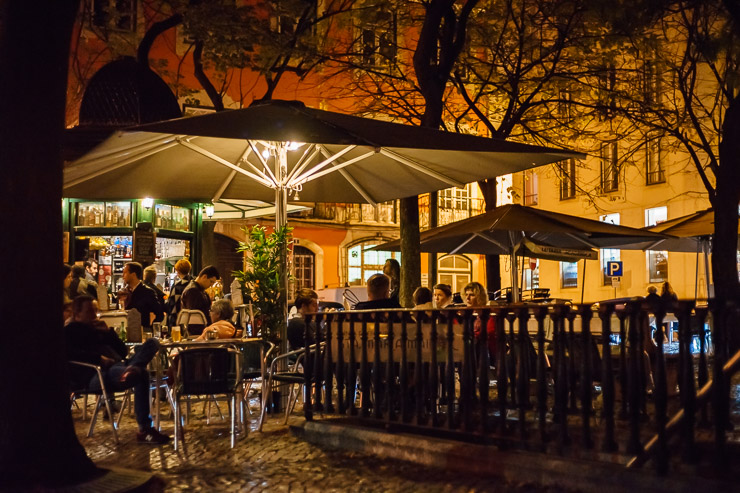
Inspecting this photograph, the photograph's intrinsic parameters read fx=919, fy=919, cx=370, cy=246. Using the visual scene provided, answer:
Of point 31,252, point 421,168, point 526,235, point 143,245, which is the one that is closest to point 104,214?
Answer: point 143,245

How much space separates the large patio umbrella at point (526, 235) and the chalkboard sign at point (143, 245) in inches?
196

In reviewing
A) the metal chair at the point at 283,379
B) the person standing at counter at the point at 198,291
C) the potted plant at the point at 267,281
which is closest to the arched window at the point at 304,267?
the person standing at counter at the point at 198,291

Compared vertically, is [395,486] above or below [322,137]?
below

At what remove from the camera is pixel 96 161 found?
9.00 meters

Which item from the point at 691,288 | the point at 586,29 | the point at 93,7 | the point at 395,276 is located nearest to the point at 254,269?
the point at 395,276

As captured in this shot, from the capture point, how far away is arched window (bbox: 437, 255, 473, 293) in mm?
36344

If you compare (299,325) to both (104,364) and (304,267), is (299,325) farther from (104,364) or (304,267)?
(304,267)

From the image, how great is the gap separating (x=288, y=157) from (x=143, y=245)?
734 cm

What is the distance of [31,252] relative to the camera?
6000mm

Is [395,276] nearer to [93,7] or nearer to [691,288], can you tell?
[93,7]

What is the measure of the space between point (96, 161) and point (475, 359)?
14.2 ft

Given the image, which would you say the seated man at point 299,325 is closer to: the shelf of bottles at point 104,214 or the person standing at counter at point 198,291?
the person standing at counter at point 198,291

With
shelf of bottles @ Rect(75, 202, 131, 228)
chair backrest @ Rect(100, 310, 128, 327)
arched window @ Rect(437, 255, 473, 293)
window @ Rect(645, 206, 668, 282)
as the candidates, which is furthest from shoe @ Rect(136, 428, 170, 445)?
arched window @ Rect(437, 255, 473, 293)

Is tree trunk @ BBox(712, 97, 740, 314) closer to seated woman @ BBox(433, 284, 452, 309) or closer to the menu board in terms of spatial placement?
seated woman @ BBox(433, 284, 452, 309)
